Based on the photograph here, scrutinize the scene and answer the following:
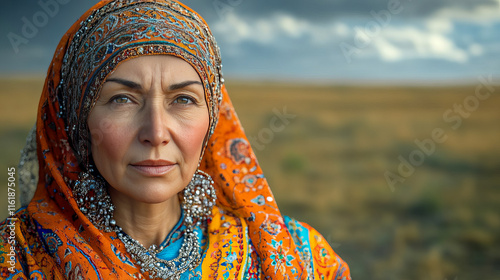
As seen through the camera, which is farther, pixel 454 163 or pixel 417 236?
pixel 454 163

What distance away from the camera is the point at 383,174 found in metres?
14.5

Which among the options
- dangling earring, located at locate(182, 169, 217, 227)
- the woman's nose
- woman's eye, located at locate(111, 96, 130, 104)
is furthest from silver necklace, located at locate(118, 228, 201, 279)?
woman's eye, located at locate(111, 96, 130, 104)

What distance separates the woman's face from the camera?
2203mm

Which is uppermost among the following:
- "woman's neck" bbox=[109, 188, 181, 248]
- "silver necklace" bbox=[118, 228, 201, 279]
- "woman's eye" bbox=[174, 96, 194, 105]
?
"woman's eye" bbox=[174, 96, 194, 105]

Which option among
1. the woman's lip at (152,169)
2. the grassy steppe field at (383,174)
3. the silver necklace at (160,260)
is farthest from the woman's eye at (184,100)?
the grassy steppe field at (383,174)

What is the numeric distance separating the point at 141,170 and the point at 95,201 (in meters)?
0.31

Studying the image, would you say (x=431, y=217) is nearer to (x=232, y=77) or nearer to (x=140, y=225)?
(x=140, y=225)

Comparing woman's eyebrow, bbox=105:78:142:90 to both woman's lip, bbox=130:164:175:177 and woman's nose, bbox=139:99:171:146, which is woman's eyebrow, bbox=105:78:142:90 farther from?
woman's lip, bbox=130:164:175:177

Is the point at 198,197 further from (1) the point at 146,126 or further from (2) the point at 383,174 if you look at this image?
(2) the point at 383,174

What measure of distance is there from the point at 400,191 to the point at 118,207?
→ 37.5 ft

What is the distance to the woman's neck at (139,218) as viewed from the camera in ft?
8.02

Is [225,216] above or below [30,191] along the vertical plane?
below

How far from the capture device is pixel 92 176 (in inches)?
94.0

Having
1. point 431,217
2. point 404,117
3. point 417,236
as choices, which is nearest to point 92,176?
point 417,236
